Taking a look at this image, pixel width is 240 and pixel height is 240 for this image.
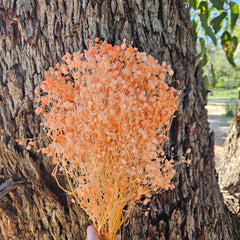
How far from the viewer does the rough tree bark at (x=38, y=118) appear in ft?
3.22

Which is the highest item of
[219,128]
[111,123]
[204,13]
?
[204,13]

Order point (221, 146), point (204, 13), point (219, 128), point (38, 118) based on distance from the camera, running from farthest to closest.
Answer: point (219, 128), point (221, 146), point (204, 13), point (38, 118)

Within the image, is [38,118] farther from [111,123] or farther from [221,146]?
[221,146]

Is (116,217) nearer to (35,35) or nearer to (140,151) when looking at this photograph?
(140,151)

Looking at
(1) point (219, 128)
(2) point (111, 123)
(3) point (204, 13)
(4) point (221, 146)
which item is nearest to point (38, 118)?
(2) point (111, 123)

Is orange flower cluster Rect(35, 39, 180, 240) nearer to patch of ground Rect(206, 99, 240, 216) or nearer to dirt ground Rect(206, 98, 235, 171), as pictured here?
patch of ground Rect(206, 99, 240, 216)

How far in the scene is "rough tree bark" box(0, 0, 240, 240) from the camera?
981 mm

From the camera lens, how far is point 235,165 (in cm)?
154

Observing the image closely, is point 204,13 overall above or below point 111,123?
above

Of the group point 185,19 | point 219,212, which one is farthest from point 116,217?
point 185,19

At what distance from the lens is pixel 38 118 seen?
103 centimetres

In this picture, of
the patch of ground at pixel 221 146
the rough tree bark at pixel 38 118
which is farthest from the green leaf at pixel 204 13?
the patch of ground at pixel 221 146

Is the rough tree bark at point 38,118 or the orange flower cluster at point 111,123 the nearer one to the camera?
the orange flower cluster at point 111,123

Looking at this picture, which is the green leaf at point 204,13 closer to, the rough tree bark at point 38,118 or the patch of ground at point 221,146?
the rough tree bark at point 38,118
